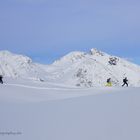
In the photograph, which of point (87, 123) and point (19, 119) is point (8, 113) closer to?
point (19, 119)

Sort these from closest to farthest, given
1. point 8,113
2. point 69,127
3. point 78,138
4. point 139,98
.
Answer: point 78,138, point 69,127, point 8,113, point 139,98

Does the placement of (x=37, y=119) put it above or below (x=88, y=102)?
below

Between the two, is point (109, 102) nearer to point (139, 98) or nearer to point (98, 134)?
point (139, 98)

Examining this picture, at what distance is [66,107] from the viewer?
14.4 meters

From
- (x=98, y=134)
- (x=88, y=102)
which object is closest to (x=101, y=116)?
(x=98, y=134)

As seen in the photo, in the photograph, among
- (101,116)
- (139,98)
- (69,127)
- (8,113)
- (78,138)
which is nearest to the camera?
(78,138)

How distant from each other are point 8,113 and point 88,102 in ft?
10.1

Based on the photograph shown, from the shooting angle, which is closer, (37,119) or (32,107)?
(37,119)

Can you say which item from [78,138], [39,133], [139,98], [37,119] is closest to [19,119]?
[37,119]

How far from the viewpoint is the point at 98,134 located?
10727 millimetres

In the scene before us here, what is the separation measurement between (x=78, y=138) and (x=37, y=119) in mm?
2382

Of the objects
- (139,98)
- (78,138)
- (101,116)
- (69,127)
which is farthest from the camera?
(139,98)

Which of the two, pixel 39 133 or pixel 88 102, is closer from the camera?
pixel 39 133

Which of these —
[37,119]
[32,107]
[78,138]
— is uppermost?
[32,107]
